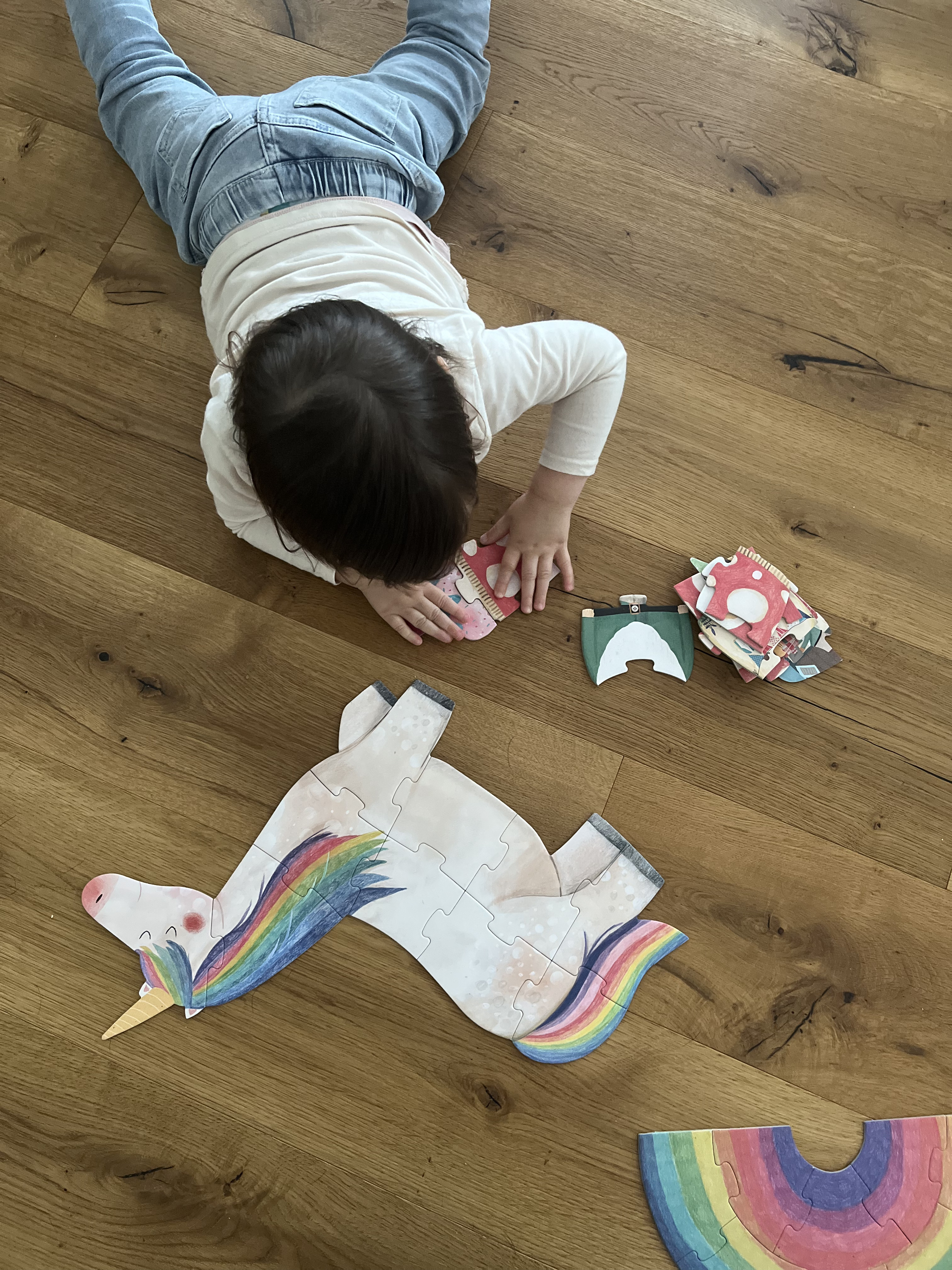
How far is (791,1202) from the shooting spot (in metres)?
0.86

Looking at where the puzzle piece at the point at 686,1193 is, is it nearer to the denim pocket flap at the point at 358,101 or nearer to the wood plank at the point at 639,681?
the wood plank at the point at 639,681

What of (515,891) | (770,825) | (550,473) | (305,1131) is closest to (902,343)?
(550,473)

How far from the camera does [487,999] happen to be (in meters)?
0.89

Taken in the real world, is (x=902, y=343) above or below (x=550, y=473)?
above

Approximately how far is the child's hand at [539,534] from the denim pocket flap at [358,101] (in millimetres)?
373

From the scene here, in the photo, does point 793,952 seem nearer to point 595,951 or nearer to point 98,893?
point 595,951

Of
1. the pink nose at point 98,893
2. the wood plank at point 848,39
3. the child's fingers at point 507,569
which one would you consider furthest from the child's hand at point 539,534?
the wood plank at point 848,39

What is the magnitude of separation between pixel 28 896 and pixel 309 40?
0.99 meters

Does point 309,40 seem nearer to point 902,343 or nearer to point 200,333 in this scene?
point 200,333

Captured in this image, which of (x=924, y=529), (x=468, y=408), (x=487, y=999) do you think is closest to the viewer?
(x=468, y=408)

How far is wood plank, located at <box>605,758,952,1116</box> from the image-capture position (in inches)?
35.5

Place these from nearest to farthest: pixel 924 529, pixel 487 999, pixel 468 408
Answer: pixel 468 408, pixel 487 999, pixel 924 529

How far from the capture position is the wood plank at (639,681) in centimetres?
95

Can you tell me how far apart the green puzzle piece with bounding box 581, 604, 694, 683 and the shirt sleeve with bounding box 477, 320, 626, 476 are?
154mm
